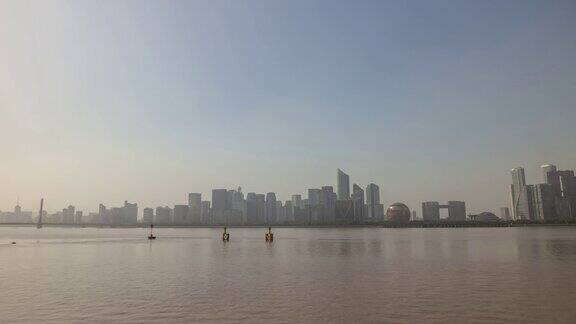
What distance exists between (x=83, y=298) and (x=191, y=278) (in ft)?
37.9

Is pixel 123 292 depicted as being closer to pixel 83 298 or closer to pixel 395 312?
pixel 83 298

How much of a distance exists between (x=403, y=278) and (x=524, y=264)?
20.6 m

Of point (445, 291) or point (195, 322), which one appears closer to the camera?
point (195, 322)

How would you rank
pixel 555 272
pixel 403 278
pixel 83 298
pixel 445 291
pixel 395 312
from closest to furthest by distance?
1. pixel 395 312
2. pixel 83 298
3. pixel 445 291
4. pixel 403 278
5. pixel 555 272

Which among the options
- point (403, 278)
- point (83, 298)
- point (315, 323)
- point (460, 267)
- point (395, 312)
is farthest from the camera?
point (460, 267)

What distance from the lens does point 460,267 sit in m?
46.9

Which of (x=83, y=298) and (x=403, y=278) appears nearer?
(x=83, y=298)

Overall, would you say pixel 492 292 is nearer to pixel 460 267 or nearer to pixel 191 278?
pixel 460 267

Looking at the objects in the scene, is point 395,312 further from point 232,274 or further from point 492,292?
point 232,274

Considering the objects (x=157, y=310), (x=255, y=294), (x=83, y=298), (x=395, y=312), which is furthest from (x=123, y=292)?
(x=395, y=312)

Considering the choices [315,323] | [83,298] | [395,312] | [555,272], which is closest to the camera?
[315,323]

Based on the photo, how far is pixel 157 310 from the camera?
24.5 metres

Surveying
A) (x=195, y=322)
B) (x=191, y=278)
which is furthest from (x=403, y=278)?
(x=195, y=322)

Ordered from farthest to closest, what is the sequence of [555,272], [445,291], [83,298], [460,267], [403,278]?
[460,267], [555,272], [403,278], [445,291], [83,298]
